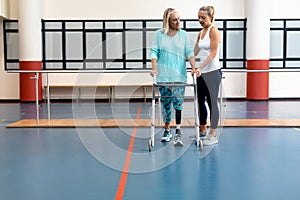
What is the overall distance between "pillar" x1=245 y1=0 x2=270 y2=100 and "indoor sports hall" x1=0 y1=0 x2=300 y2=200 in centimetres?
3

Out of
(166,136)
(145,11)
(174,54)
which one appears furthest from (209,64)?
(145,11)

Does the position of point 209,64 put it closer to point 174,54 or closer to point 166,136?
point 174,54

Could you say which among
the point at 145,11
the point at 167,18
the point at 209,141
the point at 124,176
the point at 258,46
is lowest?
the point at 124,176

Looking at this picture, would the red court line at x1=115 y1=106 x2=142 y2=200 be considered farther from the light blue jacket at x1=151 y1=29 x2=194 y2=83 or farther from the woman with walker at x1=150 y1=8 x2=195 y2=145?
the light blue jacket at x1=151 y1=29 x2=194 y2=83

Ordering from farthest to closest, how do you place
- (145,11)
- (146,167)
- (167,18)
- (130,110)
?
(145,11) < (130,110) < (167,18) < (146,167)

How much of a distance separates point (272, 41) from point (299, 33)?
0.78 metres

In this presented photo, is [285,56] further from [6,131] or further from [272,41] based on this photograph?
[6,131]

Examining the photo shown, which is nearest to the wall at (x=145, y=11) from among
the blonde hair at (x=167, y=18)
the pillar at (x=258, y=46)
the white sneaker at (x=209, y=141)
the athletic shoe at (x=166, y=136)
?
the pillar at (x=258, y=46)

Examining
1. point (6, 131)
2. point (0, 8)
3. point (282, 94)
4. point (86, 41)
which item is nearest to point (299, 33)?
point (282, 94)

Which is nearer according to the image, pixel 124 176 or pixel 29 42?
pixel 124 176

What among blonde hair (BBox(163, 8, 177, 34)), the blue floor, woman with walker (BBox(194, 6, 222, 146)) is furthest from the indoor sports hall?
blonde hair (BBox(163, 8, 177, 34))

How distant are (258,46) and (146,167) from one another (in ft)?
26.5

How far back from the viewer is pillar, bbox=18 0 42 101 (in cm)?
1046

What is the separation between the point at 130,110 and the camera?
8656 mm
